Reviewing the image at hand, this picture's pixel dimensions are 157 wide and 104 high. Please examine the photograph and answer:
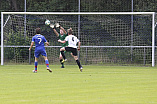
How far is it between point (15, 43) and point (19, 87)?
476 inches

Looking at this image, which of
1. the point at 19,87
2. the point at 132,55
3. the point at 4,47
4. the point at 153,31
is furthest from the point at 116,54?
the point at 19,87

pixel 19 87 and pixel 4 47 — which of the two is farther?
pixel 4 47

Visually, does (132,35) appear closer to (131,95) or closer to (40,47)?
(40,47)

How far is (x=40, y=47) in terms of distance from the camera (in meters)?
14.2

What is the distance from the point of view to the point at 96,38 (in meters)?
20.4

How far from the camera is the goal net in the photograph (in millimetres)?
20391

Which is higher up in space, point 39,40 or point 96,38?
point 96,38

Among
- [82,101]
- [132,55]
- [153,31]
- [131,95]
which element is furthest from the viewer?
[132,55]

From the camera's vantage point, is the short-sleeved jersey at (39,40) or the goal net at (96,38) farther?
the goal net at (96,38)

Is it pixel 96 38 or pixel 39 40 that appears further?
pixel 96 38

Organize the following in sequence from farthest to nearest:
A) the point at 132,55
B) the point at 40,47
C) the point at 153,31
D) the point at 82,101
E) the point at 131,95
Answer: the point at 132,55, the point at 153,31, the point at 40,47, the point at 131,95, the point at 82,101

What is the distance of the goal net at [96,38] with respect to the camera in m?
20.4

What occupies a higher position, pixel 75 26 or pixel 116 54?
pixel 75 26

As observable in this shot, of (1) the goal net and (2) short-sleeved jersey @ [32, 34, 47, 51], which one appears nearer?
(2) short-sleeved jersey @ [32, 34, 47, 51]
